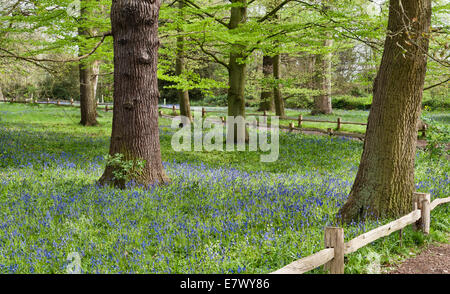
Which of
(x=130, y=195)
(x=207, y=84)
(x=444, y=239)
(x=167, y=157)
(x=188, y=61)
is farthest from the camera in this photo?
(x=188, y=61)

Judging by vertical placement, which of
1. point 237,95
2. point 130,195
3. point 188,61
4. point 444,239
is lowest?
point 444,239

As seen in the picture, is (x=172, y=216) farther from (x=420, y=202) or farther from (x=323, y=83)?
(x=323, y=83)

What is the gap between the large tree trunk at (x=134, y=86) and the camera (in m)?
7.52

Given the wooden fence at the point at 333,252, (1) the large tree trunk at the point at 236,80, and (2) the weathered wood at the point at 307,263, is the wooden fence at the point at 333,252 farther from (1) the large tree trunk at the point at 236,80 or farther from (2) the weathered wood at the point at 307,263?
(1) the large tree trunk at the point at 236,80

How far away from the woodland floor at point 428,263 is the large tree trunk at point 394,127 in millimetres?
796

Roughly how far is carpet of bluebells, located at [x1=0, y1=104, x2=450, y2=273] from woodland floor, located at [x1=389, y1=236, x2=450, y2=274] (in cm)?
67

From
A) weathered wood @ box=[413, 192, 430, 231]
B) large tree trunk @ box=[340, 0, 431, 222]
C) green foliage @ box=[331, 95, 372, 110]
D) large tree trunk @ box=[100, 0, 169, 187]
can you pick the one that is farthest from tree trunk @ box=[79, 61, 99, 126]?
green foliage @ box=[331, 95, 372, 110]

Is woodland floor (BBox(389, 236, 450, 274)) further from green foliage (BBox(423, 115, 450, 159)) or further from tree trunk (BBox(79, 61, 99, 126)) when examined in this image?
tree trunk (BBox(79, 61, 99, 126))

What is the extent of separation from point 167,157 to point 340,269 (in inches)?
352

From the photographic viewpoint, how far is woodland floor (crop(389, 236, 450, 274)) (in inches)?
179

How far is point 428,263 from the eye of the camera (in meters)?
4.79

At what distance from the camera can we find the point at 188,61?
23859 millimetres

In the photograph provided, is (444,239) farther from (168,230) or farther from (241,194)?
(168,230)
